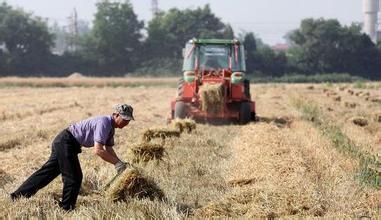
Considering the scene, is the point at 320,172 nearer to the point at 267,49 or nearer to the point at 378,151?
the point at 378,151

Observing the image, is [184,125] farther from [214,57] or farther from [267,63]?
[267,63]

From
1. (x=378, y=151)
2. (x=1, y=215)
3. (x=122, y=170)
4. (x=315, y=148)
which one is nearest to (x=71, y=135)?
(x=122, y=170)

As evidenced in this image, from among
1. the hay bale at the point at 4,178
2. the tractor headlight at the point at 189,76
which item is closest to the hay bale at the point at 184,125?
the tractor headlight at the point at 189,76

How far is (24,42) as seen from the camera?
79062mm

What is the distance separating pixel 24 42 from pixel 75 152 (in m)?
73.7

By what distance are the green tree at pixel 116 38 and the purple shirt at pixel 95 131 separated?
70243 millimetres

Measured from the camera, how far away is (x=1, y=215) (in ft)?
22.8

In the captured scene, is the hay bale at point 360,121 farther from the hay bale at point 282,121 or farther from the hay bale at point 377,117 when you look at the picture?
the hay bale at point 282,121

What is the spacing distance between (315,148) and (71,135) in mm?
5807

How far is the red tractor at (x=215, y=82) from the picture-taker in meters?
18.7

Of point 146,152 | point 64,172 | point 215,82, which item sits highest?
point 215,82

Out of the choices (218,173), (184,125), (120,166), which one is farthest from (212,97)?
(120,166)

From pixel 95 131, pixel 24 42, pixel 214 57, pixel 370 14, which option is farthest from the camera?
pixel 370 14

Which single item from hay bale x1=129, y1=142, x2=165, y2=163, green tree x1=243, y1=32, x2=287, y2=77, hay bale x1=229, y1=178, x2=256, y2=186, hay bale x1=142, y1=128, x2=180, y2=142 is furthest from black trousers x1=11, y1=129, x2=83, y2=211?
green tree x1=243, y1=32, x2=287, y2=77
